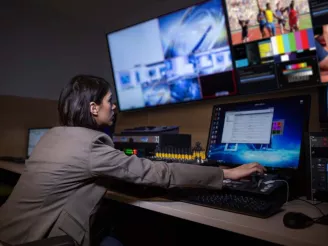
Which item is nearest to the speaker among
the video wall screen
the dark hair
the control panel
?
the control panel

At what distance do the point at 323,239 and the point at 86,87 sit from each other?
958 mm

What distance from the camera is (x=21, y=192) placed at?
1.12 metres

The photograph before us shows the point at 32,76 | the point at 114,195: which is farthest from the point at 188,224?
the point at 32,76

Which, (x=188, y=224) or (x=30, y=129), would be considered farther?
(x=30, y=129)

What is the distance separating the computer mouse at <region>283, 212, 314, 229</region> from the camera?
2.60 ft

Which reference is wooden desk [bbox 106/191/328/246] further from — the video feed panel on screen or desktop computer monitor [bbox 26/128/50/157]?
Result: desktop computer monitor [bbox 26/128/50/157]

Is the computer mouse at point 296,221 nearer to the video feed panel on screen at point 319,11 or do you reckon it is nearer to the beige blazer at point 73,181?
the beige blazer at point 73,181

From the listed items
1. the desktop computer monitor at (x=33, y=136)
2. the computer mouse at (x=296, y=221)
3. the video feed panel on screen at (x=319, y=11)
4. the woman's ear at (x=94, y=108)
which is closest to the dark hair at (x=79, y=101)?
the woman's ear at (x=94, y=108)

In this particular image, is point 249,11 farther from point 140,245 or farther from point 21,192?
point 140,245

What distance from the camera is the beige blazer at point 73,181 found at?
41.4 inches

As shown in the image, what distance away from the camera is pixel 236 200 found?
1.00 meters

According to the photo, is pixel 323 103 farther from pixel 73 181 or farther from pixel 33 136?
pixel 33 136

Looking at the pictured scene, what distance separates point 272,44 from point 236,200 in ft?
3.14

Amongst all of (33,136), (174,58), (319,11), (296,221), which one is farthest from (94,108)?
(33,136)
